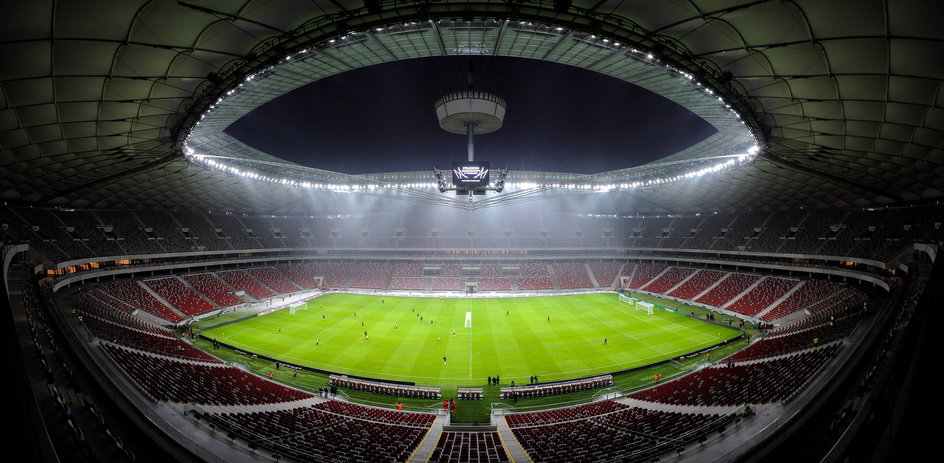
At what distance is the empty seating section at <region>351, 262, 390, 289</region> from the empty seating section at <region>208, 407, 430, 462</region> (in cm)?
4417

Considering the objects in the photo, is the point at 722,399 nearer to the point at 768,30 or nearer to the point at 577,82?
the point at 768,30

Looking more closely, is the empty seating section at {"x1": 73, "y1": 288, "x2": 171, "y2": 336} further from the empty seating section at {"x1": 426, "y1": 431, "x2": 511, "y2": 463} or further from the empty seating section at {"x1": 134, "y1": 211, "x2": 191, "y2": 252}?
the empty seating section at {"x1": 426, "y1": 431, "x2": 511, "y2": 463}

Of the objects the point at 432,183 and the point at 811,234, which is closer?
the point at 811,234

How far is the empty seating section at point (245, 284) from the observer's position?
51438mm

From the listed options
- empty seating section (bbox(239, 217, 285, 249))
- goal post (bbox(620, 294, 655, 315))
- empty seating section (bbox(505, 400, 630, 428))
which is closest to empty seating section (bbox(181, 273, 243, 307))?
empty seating section (bbox(239, 217, 285, 249))

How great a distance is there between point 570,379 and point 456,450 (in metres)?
11.7

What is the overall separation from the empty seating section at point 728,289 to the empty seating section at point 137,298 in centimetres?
6181

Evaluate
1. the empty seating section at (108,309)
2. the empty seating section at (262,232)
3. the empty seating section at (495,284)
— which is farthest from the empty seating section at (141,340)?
the empty seating section at (495,284)

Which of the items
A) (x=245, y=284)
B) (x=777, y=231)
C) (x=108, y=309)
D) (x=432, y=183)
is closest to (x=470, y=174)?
(x=432, y=183)

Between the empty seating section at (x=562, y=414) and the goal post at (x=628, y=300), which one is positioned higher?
the goal post at (x=628, y=300)

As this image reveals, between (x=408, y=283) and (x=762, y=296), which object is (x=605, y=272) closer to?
(x=762, y=296)

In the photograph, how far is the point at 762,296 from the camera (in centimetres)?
4234

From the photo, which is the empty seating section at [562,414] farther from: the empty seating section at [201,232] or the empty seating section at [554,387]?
the empty seating section at [201,232]

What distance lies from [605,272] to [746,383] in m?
46.6
